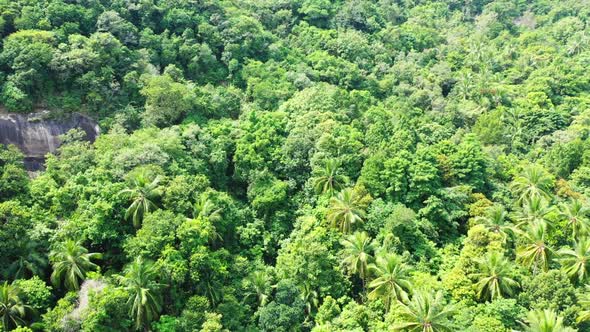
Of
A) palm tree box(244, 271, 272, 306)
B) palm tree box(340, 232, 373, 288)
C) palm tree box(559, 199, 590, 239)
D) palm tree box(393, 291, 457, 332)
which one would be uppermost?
palm tree box(393, 291, 457, 332)

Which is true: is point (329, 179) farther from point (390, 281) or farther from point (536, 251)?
point (536, 251)

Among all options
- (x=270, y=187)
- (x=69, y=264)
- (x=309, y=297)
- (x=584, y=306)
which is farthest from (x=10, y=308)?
(x=584, y=306)

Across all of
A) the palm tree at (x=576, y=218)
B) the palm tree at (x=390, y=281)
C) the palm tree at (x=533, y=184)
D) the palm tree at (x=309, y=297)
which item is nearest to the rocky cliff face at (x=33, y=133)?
the palm tree at (x=309, y=297)

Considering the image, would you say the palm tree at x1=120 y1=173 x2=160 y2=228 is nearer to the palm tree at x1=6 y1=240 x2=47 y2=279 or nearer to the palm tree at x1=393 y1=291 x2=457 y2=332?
the palm tree at x1=6 y1=240 x2=47 y2=279

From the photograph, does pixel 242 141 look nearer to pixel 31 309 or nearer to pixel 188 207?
pixel 188 207

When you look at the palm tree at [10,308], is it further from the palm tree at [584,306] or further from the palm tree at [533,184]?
the palm tree at [533,184]

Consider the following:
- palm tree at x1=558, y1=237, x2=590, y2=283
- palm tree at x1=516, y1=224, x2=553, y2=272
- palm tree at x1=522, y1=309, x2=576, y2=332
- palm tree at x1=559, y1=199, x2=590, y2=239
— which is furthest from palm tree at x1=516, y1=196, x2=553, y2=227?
palm tree at x1=522, y1=309, x2=576, y2=332
